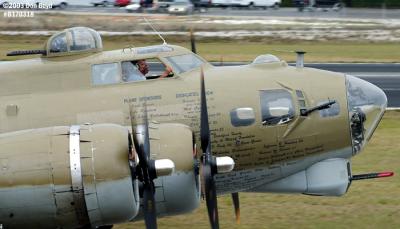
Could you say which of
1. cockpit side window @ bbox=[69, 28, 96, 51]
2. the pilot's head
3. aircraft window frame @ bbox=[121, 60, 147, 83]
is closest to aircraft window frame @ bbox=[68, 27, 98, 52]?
cockpit side window @ bbox=[69, 28, 96, 51]

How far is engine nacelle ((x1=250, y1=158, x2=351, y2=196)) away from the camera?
1622cm

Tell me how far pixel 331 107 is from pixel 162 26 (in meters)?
50.8

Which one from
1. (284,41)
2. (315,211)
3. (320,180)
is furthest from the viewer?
(284,41)

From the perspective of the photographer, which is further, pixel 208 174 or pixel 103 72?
pixel 103 72

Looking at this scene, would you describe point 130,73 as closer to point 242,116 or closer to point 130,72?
point 130,72

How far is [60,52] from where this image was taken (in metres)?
16.3

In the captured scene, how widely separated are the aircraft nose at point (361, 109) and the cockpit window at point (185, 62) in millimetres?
3018

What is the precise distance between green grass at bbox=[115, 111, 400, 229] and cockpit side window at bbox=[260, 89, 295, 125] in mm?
2801

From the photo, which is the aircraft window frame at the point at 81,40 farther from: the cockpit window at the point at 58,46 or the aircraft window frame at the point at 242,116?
the aircraft window frame at the point at 242,116

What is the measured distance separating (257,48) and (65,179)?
140 feet

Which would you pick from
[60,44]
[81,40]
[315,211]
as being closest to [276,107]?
[315,211]

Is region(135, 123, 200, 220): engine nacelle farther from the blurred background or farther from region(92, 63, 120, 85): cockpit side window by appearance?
the blurred background

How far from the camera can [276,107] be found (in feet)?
51.7

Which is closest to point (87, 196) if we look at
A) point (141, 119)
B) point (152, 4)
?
point (141, 119)
